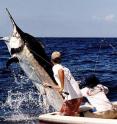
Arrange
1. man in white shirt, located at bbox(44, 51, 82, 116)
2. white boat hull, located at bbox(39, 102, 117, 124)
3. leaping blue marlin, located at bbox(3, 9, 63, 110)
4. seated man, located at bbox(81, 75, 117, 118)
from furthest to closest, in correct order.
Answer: leaping blue marlin, located at bbox(3, 9, 63, 110), seated man, located at bbox(81, 75, 117, 118), man in white shirt, located at bbox(44, 51, 82, 116), white boat hull, located at bbox(39, 102, 117, 124)

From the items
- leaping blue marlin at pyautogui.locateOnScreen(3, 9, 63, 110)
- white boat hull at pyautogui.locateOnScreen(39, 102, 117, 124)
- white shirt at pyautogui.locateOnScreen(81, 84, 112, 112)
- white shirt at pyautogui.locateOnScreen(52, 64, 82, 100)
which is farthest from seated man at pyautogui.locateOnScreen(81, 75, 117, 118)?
leaping blue marlin at pyautogui.locateOnScreen(3, 9, 63, 110)

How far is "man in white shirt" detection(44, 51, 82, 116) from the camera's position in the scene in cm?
956

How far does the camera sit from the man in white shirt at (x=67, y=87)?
9.56 m

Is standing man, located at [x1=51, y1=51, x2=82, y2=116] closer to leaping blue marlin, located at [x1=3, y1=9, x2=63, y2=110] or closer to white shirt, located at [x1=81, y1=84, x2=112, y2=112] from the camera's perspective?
white shirt, located at [x1=81, y1=84, x2=112, y2=112]

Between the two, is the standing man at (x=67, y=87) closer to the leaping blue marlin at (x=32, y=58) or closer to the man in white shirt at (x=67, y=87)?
the man in white shirt at (x=67, y=87)

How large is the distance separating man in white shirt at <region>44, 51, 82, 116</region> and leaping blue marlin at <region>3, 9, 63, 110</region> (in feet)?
6.42

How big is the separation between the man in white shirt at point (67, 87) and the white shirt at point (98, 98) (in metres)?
0.19

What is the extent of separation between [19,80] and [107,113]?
50.3ft

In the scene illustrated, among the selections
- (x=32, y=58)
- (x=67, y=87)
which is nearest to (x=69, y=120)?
(x=67, y=87)

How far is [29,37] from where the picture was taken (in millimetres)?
12469

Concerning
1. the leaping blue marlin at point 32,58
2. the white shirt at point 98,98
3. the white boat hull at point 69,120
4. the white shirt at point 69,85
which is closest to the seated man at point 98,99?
the white shirt at point 98,98

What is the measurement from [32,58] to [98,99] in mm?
2997

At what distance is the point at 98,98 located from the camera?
972cm

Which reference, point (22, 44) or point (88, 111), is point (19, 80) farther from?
point (88, 111)
